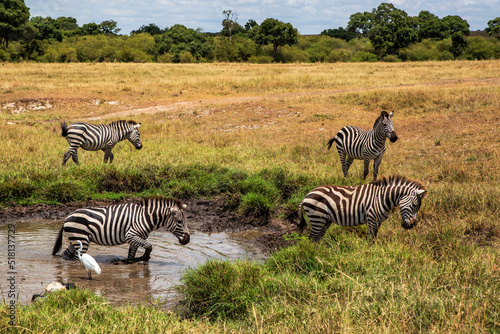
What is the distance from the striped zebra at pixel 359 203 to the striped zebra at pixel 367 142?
3444mm

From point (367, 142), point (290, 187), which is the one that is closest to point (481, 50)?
point (367, 142)

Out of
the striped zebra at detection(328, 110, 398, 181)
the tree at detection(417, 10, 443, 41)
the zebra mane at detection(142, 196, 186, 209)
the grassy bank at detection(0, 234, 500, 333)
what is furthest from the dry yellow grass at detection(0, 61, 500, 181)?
the tree at detection(417, 10, 443, 41)

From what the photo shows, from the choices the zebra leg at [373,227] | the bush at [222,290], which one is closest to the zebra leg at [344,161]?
the zebra leg at [373,227]

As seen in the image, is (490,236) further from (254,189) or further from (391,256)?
(254,189)

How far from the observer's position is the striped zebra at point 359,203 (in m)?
6.62

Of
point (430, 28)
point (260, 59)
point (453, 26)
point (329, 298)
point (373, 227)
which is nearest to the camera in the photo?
point (329, 298)

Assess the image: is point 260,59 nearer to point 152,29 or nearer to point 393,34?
point 393,34

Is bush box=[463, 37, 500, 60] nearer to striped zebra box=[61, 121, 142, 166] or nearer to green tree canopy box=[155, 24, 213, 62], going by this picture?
green tree canopy box=[155, 24, 213, 62]

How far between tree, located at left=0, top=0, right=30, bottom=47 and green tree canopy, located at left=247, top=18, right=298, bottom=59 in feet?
92.4

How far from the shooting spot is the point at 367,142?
10.8 meters

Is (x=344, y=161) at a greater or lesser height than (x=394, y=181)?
lesser

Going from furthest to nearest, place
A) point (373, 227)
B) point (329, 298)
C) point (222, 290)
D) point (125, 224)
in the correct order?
point (125, 224), point (373, 227), point (222, 290), point (329, 298)

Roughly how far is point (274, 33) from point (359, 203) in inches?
2331

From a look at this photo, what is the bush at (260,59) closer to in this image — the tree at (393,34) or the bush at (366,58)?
the bush at (366,58)
